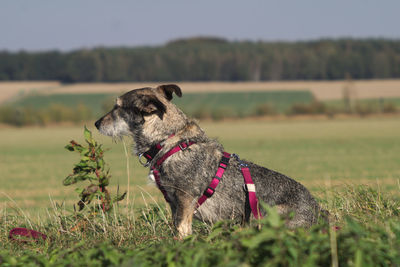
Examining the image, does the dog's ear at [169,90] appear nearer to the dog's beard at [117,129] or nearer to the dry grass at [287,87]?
the dog's beard at [117,129]

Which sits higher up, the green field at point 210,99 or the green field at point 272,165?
the green field at point 272,165

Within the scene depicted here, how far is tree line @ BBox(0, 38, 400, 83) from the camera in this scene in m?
155

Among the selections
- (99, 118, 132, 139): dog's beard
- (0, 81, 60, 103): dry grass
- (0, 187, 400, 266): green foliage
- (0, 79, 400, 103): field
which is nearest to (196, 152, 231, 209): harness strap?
(0, 187, 400, 266): green foliage

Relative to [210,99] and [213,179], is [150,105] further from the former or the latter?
[210,99]

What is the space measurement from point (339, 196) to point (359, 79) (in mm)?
155078

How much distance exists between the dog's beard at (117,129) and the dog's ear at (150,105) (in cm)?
35

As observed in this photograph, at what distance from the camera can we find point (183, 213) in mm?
5293

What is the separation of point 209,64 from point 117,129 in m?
156

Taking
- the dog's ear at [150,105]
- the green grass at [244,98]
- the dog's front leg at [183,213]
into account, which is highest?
the dog's ear at [150,105]

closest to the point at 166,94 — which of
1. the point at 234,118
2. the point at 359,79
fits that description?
the point at 234,118

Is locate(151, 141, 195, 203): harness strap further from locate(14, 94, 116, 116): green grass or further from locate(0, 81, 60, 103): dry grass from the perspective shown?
locate(0, 81, 60, 103): dry grass

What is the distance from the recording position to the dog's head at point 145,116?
217 inches

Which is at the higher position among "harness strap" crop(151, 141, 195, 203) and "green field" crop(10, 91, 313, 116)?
"harness strap" crop(151, 141, 195, 203)

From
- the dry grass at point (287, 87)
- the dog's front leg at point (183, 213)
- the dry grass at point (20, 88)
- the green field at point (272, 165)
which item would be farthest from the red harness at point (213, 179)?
the dry grass at point (20, 88)
